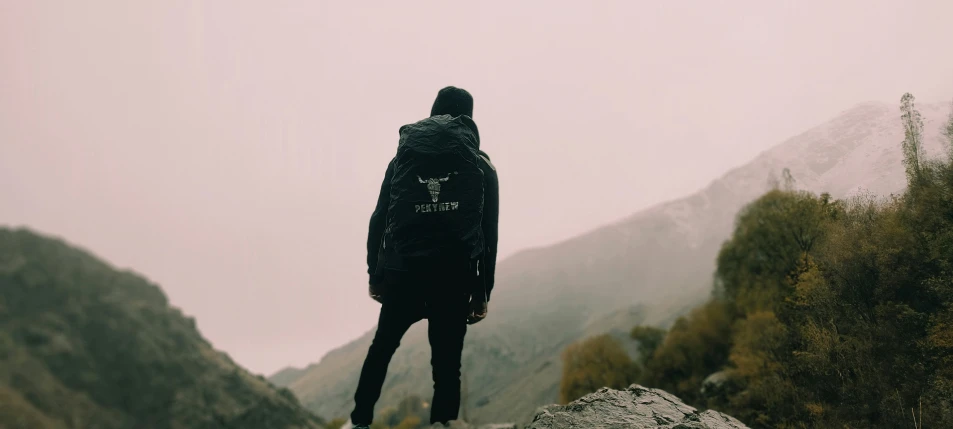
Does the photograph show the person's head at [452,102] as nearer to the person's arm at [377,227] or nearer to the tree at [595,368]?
the person's arm at [377,227]

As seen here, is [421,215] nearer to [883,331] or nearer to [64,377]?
[883,331]

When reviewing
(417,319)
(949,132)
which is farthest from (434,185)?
(949,132)

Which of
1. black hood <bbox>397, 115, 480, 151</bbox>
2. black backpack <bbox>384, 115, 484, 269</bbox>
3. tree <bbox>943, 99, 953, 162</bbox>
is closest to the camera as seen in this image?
black backpack <bbox>384, 115, 484, 269</bbox>

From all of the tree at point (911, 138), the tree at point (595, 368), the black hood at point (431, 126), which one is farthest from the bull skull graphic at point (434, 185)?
the tree at point (595, 368)

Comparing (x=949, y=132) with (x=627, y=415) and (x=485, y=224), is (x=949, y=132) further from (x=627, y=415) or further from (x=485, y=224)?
(x=485, y=224)

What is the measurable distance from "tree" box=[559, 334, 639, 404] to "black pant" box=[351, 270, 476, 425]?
177ft

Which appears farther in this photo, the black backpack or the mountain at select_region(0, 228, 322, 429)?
the mountain at select_region(0, 228, 322, 429)

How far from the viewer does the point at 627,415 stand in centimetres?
467

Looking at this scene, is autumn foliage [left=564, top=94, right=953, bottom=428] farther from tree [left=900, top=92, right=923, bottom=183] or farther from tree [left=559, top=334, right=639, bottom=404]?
tree [left=559, top=334, right=639, bottom=404]

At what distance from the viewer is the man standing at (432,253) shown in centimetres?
370

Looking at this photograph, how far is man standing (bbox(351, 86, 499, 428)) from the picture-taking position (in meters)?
3.70

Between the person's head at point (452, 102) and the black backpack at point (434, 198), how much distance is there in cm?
53

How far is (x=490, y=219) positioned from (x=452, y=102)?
4.05 feet

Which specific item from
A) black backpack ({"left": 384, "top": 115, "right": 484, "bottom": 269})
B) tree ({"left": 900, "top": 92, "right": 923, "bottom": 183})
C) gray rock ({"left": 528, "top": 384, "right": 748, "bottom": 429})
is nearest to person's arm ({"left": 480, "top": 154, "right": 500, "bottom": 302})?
black backpack ({"left": 384, "top": 115, "right": 484, "bottom": 269})
